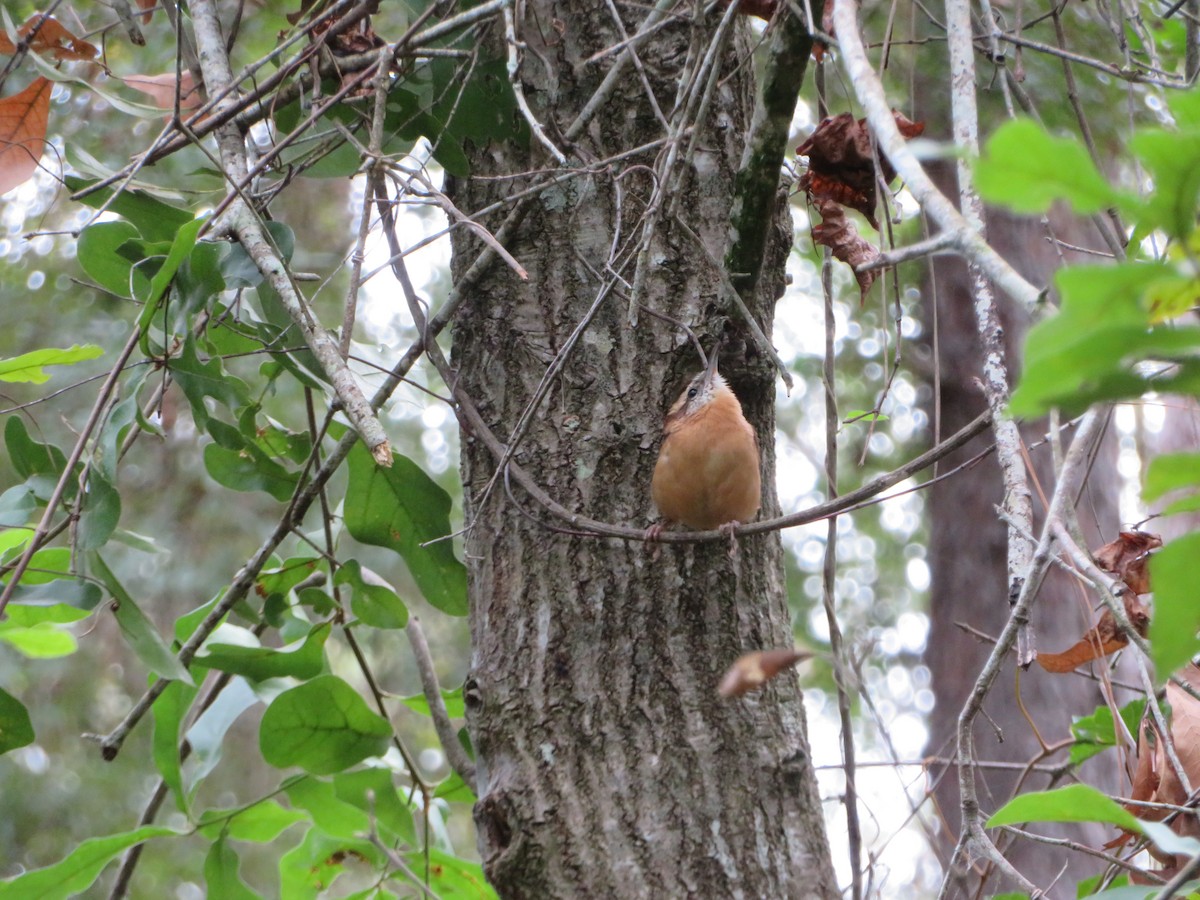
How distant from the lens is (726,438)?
2.32 meters

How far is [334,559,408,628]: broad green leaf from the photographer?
2594 millimetres

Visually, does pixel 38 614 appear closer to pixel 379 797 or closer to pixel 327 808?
pixel 327 808

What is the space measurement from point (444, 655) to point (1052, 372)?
7.96m

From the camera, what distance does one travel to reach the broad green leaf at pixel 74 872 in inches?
90.7

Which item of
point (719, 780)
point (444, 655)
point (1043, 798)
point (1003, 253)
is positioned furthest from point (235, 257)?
point (444, 655)

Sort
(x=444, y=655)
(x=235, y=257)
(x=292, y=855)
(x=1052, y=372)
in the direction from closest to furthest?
(x=1052, y=372), (x=235, y=257), (x=292, y=855), (x=444, y=655)

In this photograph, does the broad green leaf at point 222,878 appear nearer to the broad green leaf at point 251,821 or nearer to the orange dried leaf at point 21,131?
the broad green leaf at point 251,821

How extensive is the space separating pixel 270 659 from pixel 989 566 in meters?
5.09

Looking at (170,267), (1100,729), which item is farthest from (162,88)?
(1100,729)

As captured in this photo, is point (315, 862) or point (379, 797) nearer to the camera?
point (379, 797)

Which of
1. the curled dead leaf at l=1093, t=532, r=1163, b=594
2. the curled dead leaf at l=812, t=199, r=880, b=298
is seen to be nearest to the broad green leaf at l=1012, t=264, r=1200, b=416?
the curled dead leaf at l=1093, t=532, r=1163, b=594

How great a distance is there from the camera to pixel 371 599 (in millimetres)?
2625

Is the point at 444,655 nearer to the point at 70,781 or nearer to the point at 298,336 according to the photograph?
the point at 70,781

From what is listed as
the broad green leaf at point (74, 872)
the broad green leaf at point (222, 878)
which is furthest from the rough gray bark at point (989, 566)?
the broad green leaf at point (74, 872)
